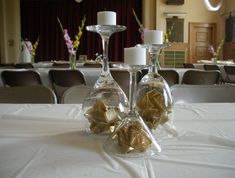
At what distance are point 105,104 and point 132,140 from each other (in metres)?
0.21

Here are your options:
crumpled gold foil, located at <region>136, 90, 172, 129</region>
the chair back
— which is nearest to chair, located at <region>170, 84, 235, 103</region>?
crumpled gold foil, located at <region>136, 90, 172, 129</region>

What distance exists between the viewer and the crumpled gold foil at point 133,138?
777 millimetres

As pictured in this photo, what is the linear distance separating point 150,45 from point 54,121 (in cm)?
54

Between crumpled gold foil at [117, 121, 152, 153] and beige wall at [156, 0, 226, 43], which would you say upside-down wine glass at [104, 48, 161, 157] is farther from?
beige wall at [156, 0, 226, 43]

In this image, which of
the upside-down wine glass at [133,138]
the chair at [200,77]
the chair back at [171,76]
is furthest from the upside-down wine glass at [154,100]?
the chair at [200,77]

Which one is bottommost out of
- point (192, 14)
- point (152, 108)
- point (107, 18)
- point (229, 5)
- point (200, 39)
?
A: point (152, 108)

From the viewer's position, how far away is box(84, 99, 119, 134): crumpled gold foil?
930 millimetres

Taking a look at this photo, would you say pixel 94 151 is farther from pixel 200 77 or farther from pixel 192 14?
pixel 192 14

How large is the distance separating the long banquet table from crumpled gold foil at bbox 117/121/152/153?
3 centimetres

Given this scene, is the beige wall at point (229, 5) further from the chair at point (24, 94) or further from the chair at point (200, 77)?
the chair at point (24, 94)

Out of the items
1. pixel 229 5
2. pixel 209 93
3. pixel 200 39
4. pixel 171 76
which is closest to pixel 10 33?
pixel 200 39

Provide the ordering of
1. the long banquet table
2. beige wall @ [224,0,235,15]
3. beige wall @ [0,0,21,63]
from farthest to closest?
beige wall @ [0,0,21,63]
beige wall @ [224,0,235,15]
the long banquet table

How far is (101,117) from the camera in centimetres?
94

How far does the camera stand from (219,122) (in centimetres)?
119
